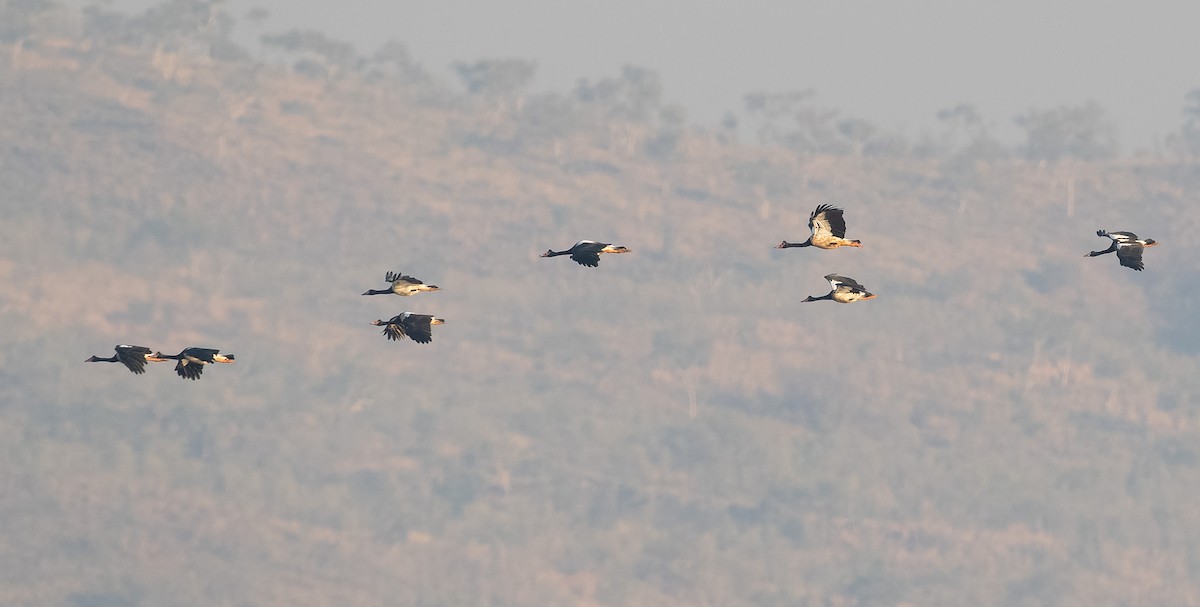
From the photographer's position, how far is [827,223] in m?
32.8

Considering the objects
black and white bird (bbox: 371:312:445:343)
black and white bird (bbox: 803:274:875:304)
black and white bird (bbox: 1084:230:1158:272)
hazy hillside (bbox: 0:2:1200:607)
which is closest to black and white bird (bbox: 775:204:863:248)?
black and white bird (bbox: 803:274:875:304)

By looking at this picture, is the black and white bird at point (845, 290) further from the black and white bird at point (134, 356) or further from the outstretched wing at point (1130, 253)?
the black and white bird at point (134, 356)

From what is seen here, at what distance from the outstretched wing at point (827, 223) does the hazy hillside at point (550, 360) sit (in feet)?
245

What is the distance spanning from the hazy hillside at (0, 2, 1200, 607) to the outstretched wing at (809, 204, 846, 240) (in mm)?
74764

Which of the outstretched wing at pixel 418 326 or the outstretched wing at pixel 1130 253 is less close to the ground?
the outstretched wing at pixel 1130 253

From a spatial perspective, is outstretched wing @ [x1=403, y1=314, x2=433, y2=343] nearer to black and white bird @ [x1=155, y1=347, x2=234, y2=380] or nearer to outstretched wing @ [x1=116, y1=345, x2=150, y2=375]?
black and white bird @ [x1=155, y1=347, x2=234, y2=380]

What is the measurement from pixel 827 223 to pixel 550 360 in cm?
10647

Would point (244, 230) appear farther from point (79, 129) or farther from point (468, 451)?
point (468, 451)

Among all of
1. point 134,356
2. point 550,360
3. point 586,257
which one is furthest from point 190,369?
point 550,360

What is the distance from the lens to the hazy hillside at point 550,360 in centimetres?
11394

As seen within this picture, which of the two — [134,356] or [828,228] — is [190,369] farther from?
[828,228]

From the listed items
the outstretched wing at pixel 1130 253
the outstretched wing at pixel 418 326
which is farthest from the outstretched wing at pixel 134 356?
the outstretched wing at pixel 1130 253

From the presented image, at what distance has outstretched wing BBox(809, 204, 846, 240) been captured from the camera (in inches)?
1278

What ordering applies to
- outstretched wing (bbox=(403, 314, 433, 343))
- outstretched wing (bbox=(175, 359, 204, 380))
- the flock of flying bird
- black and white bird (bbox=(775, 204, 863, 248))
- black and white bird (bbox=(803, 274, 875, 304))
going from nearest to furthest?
the flock of flying bird → black and white bird (bbox=(775, 204, 863, 248)) → outstretched wing (bbox=(175, 359, 204, 380)) → outstretched wing (bbox=(403, 314, 433, 343)) → black and white bird (bbox=(803, 274, 875, 304))
